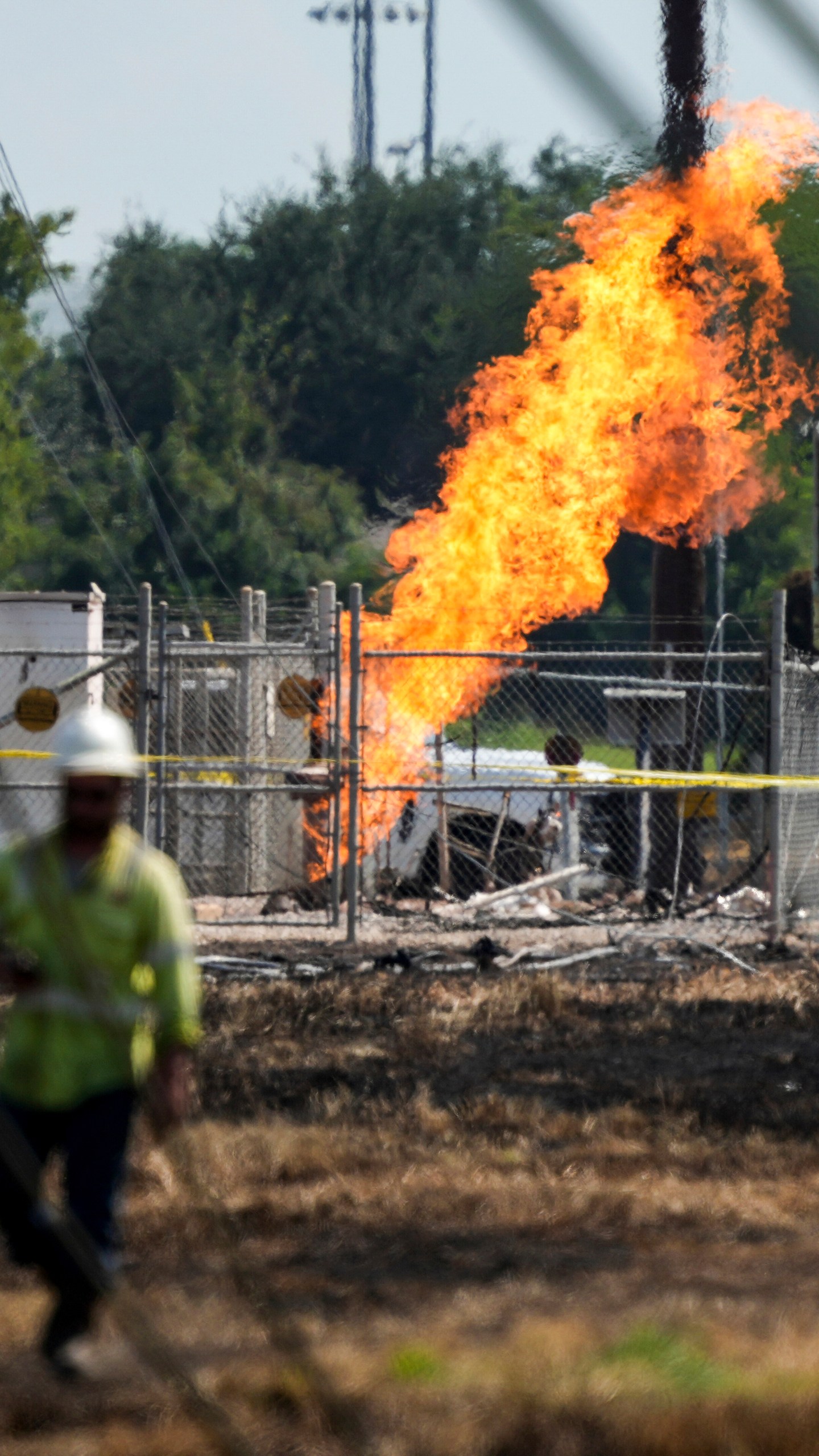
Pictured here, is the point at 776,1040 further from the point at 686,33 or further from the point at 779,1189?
the point at 686,33

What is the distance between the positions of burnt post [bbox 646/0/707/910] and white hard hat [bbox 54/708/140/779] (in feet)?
9.09

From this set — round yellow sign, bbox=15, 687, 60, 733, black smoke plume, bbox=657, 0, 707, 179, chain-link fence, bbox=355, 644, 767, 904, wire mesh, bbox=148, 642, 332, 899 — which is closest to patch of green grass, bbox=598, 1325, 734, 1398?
black smoke plume, bbox=657, 0, 707, 179

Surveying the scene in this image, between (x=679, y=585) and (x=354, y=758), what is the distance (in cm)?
805

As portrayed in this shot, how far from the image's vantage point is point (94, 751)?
453 cm

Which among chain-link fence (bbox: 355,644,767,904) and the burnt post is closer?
the burnt post

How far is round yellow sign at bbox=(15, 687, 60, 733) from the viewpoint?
44.7ft

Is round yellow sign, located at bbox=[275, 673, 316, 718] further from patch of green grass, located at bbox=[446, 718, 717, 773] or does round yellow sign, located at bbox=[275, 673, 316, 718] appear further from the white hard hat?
the white hard hat

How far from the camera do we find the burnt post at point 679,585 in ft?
21.9

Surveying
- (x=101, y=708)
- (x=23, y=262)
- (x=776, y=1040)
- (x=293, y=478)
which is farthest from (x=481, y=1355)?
(x=293, y=478)

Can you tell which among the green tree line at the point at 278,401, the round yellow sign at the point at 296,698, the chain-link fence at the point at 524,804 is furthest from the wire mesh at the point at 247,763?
the green tree line at the point at 278,401

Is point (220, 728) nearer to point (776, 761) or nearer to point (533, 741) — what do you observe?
point (776, 761)

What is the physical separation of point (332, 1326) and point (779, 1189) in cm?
225

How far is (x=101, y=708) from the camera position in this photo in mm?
15883

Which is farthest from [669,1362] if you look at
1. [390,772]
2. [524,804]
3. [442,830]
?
[524,804]
